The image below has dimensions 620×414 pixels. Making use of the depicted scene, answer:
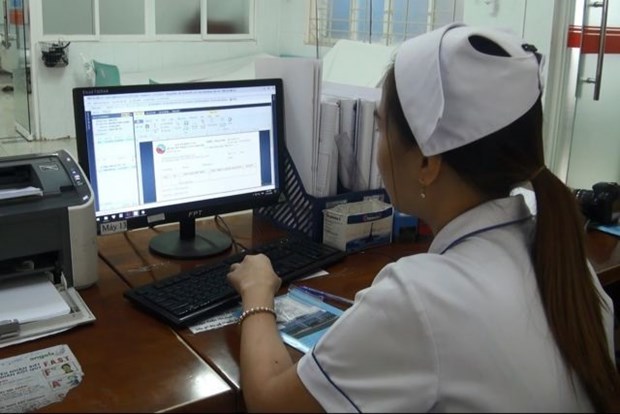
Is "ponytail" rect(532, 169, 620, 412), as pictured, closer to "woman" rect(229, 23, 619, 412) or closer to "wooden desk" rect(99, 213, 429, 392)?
"woman" rect(229, 23, 619, 412)

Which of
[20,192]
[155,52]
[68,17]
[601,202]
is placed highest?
[68,17]

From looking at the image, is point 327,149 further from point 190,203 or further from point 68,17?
point 68,17

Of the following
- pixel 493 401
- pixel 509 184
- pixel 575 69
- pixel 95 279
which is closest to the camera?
pixel 493 401

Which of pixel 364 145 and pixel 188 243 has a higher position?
pixel 364 145

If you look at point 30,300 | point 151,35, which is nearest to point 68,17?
point 151,35

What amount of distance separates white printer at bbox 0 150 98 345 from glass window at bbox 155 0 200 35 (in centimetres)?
537

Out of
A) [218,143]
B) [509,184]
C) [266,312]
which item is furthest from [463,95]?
A: [218,143]

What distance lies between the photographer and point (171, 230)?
179 centimetres

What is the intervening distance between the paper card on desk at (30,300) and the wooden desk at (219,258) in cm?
18

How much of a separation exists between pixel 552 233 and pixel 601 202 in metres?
1.09

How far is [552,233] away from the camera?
0.91m

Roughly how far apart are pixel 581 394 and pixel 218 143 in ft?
3.35

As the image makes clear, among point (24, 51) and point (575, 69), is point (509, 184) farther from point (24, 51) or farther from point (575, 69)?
point (24, 51)

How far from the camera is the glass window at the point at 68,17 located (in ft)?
19.1
